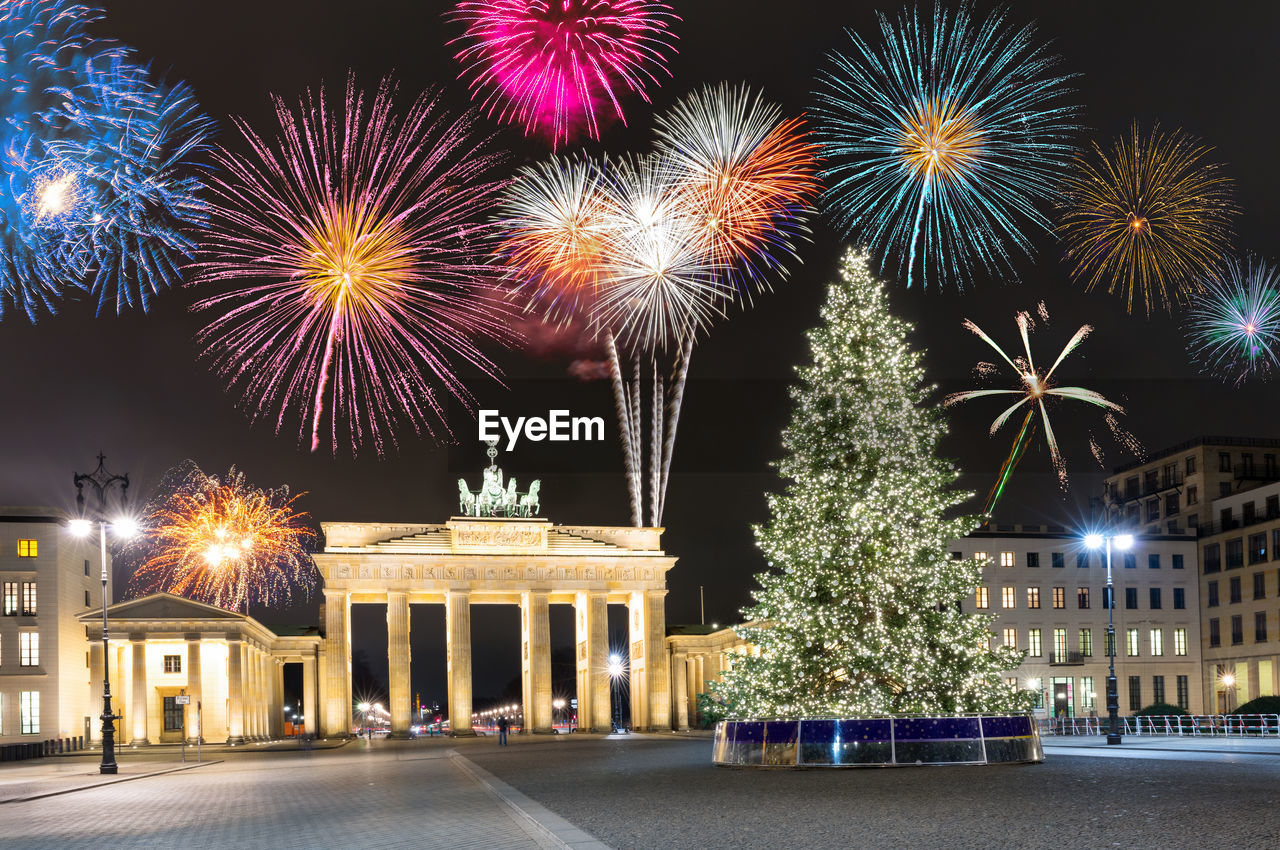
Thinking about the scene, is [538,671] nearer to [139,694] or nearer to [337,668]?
[337,668]

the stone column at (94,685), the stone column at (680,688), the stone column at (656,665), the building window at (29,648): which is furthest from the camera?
the stone column at (680,688)

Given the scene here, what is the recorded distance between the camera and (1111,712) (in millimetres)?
47688

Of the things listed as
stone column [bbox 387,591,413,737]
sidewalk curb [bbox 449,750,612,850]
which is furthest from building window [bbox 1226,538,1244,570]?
sidewalk curb [bbox 449,750,612,850]

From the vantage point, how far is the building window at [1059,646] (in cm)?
9112

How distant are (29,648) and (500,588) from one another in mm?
30844

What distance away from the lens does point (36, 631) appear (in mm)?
75188

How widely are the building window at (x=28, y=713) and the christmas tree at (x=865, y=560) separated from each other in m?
54.5

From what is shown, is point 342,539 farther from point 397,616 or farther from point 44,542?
point 44,542

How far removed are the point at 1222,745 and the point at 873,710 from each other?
48.2 ft

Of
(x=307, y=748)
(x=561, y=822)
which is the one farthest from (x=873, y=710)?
(x=307, y=748)

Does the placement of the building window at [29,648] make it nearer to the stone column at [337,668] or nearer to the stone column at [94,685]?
the stone column at [94,685]

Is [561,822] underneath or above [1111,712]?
above

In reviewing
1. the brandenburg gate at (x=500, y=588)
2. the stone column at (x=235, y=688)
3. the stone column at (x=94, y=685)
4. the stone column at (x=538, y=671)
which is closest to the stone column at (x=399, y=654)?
the brandenburg gate at (x=500, y=588)

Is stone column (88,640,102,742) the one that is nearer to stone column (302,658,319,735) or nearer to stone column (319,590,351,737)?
stone column (319,590,351,737)
